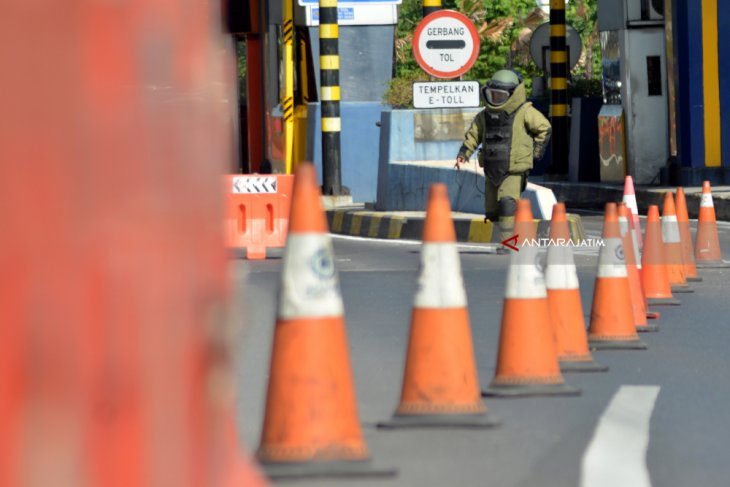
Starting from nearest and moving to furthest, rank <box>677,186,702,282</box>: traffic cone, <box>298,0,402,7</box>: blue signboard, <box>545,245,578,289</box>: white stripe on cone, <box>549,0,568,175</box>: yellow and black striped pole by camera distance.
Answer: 1. <box>545,245,578,289</box>: white stripe on cone
2. <box>677,186,702,282</box>: traffic cone
3. <box>298,0,402,7</box>: blue signboard
4. <box>549,0,568,175</box>: yellow and black striped pole

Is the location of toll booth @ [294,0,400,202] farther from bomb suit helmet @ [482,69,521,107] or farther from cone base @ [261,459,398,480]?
cone base @ [261,459,398,480]

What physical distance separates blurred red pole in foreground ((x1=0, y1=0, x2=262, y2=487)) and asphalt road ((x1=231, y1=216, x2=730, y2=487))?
1.02 ft

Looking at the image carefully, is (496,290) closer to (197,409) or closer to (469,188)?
(469,188)

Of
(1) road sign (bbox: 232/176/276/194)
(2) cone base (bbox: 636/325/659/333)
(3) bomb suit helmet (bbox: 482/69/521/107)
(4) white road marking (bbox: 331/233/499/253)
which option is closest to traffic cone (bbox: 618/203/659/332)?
(2) cone base (bbox: 636/325/659/333)

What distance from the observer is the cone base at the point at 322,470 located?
5125 millimetres

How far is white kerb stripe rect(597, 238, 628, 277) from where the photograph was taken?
9.05 metres

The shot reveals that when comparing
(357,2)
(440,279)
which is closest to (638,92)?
(357,2)

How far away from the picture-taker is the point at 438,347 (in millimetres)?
6273

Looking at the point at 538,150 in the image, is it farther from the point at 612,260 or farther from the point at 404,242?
the point at 612,260

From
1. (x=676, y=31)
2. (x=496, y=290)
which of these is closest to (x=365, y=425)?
(x=496, y=290)

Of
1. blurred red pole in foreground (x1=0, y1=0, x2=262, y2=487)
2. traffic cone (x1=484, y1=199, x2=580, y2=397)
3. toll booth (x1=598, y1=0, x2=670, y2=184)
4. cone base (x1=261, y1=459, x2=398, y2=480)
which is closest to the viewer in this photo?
blurred red pole in foreground (x1=0, y1=0, x2=262, y2=487)

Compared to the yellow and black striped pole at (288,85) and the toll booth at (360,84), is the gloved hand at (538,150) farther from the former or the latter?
the yellow and black striped pole at (288,85)

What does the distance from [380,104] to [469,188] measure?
529 cm

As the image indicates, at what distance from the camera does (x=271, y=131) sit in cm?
3288
